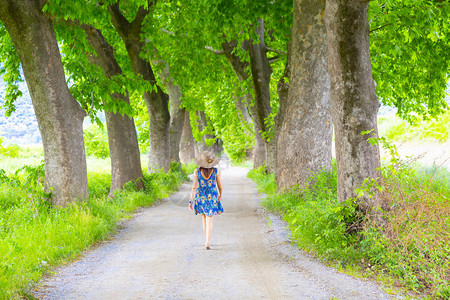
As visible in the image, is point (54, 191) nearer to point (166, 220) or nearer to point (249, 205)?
point (166, 220)

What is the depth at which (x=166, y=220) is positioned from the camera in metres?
11.3

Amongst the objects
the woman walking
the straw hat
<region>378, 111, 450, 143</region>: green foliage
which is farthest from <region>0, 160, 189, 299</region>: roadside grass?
<region>378, 111, 450, 143</region>: green foliage

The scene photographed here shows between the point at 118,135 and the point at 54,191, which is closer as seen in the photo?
the point at 54,191

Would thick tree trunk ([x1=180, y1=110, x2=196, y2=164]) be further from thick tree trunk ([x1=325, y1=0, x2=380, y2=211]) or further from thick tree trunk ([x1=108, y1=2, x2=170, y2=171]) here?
thick tree trunk ([x1=325, y1=0, x2=380, y2=211])

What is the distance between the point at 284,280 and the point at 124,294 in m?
2.05

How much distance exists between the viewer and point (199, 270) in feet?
21.5

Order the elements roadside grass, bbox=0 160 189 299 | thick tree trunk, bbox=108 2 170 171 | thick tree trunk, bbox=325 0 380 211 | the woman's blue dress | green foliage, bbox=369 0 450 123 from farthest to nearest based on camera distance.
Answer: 1. thick tree trunk, bbox=108 2 170 171
2. the woman's blue dress
3. green foliage, bbox=369 0 450 123
4. thick tree trunk, bbox=325 0 380 211
5. roadside grass, bbox=0 160 189 299

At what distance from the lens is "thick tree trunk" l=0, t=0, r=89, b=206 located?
952cm

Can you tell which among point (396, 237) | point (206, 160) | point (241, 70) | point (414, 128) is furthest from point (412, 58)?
point (414, 128)

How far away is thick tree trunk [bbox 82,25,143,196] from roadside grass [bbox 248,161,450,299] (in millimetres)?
8125

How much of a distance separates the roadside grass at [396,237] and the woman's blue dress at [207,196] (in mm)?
1632

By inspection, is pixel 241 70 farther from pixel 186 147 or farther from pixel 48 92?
pixel 48 92

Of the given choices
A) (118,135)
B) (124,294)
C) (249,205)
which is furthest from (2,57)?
(124,294)

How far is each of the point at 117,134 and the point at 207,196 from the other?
674 centimetres
